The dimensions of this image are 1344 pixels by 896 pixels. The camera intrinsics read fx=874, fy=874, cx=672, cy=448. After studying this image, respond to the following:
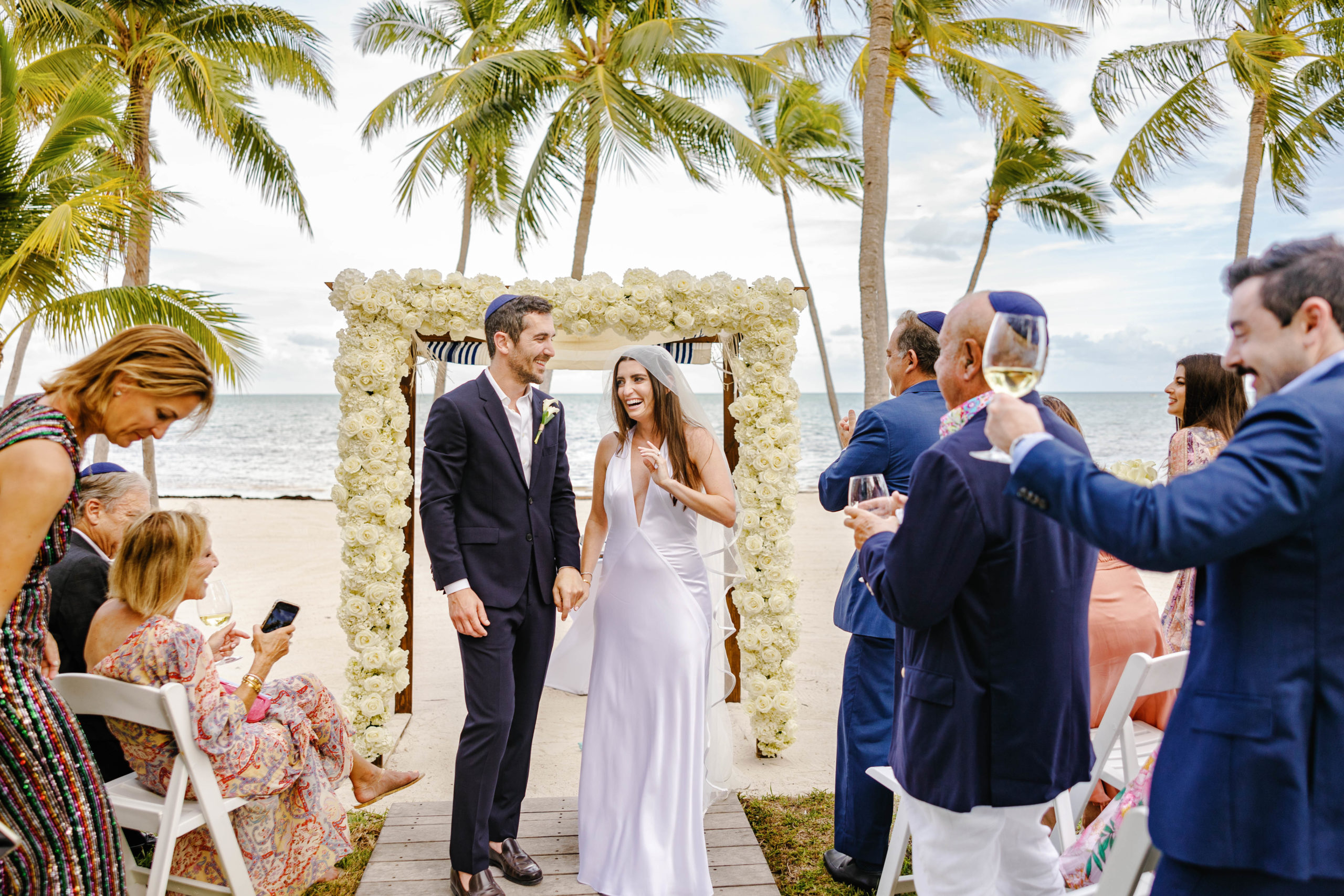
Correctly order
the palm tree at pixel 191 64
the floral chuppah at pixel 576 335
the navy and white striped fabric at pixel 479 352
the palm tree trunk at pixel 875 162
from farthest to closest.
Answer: the palm tree at pixel 191 64 < the palm tree trunk at pixel 875 162 < the navy and white striped fabric at pixel 479 352 < the floral chuppah at pixel 576 335

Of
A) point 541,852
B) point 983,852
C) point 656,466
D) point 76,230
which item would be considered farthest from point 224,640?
point 76,230

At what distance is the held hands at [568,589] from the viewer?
3787 mm

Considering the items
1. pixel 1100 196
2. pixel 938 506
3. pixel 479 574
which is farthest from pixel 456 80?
pixel 1100 196

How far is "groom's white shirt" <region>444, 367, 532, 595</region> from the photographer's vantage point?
3.75 meters

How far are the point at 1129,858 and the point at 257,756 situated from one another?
2.81 m

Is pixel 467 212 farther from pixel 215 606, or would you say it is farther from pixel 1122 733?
pixel 1122 733

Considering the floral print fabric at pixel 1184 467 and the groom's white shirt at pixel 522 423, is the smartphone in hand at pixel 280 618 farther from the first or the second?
the floral print fabric at pixel 1184 467

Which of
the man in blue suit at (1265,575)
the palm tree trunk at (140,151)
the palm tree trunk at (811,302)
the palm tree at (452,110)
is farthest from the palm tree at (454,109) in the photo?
the man in blue suit at (1265,575)

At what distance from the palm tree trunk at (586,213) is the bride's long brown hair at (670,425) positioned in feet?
37.4

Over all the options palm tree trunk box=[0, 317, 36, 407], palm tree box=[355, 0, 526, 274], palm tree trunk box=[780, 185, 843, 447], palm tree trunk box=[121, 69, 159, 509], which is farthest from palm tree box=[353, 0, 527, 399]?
palm tree trunk box=[0, 317, 36, 407]

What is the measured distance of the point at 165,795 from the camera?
3100 mm

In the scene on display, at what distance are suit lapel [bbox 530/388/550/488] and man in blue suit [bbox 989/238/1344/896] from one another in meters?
2.56

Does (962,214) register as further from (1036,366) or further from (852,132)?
(1036,366)

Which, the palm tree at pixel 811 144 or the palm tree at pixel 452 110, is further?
the palm tree at pixel 811 144
